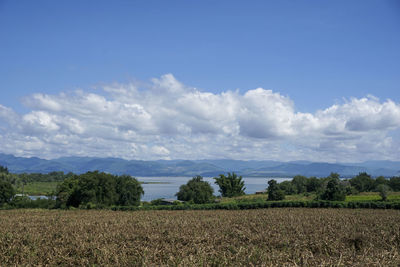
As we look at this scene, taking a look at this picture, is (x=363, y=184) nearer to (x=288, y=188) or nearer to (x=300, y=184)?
(x=300, y=184)

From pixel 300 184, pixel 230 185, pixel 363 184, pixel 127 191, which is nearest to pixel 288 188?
pixel 300 184

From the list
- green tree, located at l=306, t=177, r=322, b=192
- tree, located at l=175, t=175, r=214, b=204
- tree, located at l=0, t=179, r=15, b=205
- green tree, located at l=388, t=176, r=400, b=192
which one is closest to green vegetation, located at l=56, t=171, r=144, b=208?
tree, located at l=0, t=179, r=15, b=205

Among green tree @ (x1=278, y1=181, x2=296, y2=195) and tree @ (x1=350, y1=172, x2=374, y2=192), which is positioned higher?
tree @ (x1=350, y1=172, x2=374, y2=192)

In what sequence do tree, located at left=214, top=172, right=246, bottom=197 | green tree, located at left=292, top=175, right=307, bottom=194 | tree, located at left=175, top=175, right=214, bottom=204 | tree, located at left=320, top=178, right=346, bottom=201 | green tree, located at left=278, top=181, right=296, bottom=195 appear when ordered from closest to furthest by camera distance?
1. tree, located at left=320, top=178, right=346, bottom=201
2. tree, located at left=175, top=175, right=214, bottom=204
3. green tree, located at left=278, top=181, right=296, bottom=195
4. green tree, located at left=292, top=175, right=307, bottom=194
5. tree, located at left=214, top=172, right=246, bottom=197

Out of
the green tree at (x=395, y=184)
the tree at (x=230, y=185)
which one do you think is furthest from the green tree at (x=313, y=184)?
the tree at (x=230, y=185)

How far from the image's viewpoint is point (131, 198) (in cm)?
7569

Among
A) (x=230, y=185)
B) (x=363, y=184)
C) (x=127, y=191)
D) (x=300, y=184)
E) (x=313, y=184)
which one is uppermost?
(x=363, y=184)

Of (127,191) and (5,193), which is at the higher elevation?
(127,191)

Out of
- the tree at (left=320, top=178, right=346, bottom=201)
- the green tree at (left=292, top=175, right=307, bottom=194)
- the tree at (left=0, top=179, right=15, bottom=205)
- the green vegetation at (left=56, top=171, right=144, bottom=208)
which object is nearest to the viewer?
the tree at (left=320, top=178, right=346, bottom=201)

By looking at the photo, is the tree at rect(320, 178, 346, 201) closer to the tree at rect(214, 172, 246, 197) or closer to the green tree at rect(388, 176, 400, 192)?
the green tree at rect(388, 176, 400, 192)

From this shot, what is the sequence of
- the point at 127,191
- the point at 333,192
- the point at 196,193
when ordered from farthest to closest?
the point at 196,193
the point at 127,191
the point at 333,192

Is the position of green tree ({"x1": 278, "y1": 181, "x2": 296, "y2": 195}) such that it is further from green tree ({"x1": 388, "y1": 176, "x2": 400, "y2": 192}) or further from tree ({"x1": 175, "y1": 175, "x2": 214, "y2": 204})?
tree ({"x1": 175, "y1": 175, "x2": 214, "y2": 204})

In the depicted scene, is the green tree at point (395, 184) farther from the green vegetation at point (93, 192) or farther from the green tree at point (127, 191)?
the green vegetation at point (93, 192)

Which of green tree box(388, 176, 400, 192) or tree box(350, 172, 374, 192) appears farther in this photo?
tree box(350, 172, 374, 192)
